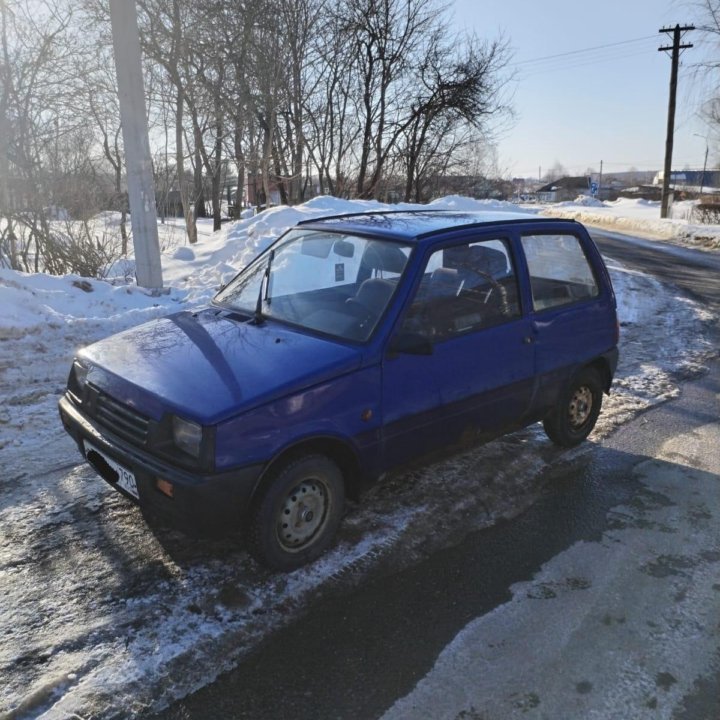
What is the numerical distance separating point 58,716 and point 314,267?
2.73 metres

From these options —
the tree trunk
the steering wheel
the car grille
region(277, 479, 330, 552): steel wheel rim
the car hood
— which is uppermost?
the tree trunk

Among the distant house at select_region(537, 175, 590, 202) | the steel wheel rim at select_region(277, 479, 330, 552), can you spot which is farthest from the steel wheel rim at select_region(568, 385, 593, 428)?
the distant house at select_region(537, 175, 590, 202)

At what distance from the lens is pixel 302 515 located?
122 inches

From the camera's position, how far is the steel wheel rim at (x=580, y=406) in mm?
4648

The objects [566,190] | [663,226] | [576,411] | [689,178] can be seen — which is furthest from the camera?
[689,178]

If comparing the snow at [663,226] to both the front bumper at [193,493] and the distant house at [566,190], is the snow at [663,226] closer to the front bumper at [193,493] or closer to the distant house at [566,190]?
the front bumper at [193,493]

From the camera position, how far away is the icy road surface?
242 centimetres

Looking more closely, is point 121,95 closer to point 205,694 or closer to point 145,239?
point 145,239

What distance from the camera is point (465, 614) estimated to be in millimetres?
2871

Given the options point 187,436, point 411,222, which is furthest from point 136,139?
point 187,436

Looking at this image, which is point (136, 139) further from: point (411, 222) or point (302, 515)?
point (302, 515)

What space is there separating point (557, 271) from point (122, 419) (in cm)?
313

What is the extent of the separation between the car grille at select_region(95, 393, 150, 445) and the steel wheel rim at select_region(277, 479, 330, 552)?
75 centimetres

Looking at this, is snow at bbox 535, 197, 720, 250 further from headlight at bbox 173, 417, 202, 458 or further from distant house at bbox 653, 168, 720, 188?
distant house at bbox 653, 168, 720, 188
